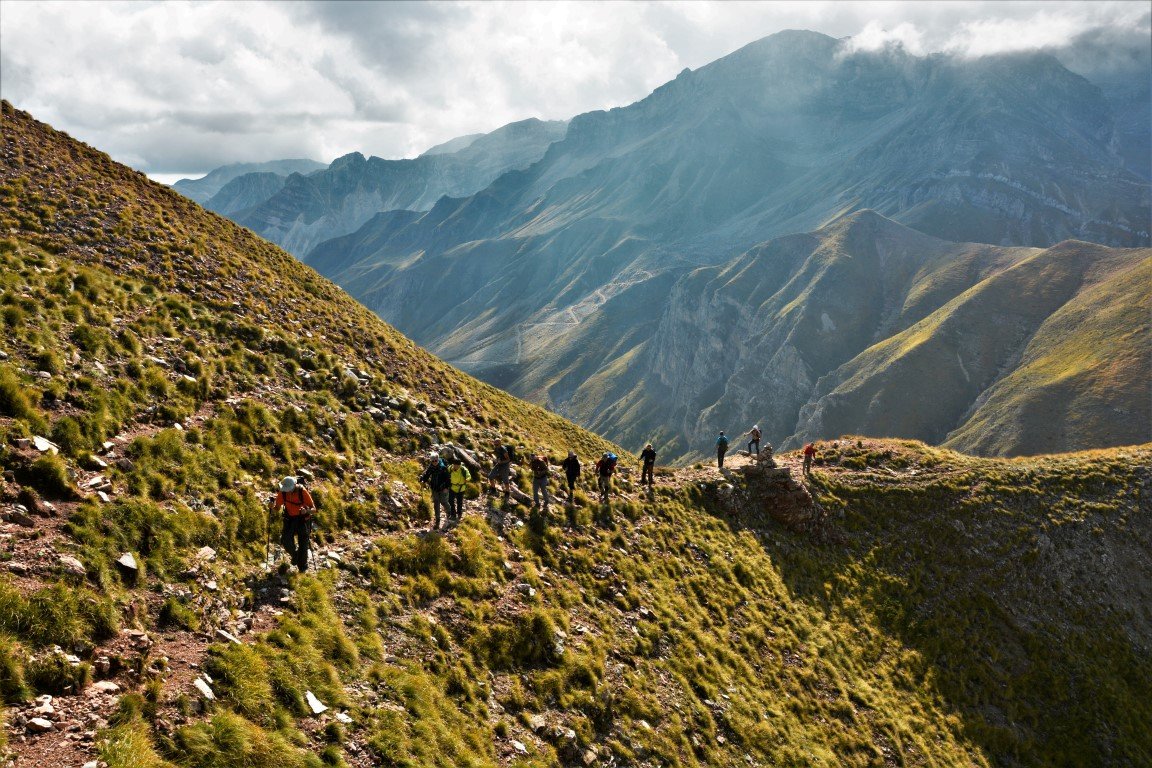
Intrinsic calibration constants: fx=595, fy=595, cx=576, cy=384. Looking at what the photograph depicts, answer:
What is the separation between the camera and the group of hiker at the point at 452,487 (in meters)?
15.2

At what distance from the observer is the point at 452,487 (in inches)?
830

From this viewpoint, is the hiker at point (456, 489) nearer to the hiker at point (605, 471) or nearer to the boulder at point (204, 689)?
the hiker at point (605, 471)

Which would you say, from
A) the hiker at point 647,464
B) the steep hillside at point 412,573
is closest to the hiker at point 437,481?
the steep hillside at point 412,573

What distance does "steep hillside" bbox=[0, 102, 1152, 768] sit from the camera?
37.3 feet

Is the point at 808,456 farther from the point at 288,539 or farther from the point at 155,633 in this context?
the point at 155,633

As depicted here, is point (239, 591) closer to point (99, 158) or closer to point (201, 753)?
point (201, 753)

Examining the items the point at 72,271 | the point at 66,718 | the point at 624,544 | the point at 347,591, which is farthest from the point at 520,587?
the point at 72,271

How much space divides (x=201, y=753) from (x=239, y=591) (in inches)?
188

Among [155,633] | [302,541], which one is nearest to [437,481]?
[302,541]

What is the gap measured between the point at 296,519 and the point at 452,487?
21.2 feet

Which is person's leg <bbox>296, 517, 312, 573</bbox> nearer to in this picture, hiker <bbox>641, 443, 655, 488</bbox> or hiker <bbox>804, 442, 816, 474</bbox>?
hiker <bbox>641, 443, 655, 488</bbox>

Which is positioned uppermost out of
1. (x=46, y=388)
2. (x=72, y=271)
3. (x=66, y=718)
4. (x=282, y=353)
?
(x=72, y=271)

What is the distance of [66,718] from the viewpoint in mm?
9016

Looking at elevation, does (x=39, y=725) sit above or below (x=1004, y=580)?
above
